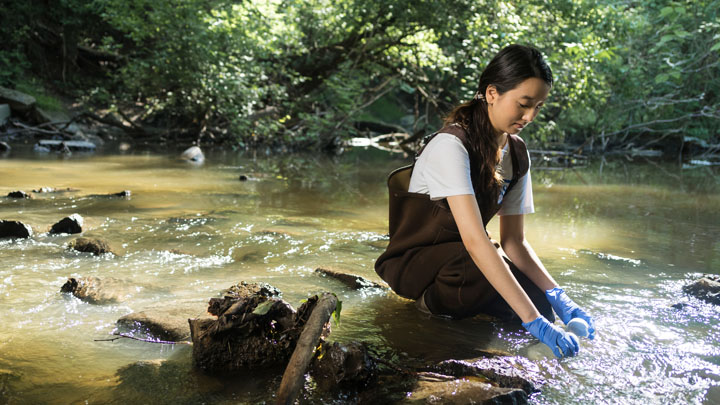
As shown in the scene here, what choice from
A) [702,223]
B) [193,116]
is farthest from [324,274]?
[193,116]

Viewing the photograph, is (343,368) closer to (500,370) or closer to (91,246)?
(500,370)

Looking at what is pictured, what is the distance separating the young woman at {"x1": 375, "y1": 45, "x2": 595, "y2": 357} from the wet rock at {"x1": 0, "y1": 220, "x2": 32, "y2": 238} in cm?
260

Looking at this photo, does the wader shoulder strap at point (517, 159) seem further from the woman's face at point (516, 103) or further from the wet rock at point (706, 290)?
the wet rock at point (706, 290)

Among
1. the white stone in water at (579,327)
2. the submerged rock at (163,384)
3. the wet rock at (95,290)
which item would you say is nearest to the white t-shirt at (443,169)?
the white stone in water at (579,327)

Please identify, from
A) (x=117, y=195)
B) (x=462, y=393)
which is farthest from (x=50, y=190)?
(x=462, y=393)

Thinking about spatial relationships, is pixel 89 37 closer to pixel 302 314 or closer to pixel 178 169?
pixel 178 169

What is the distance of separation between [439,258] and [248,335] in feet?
3.24

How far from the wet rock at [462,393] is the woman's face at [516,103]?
1.09m

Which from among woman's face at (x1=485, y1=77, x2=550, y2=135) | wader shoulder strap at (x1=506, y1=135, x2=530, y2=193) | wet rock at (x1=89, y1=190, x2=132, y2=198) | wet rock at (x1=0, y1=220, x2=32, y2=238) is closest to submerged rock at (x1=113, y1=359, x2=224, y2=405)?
woman's face at (x1=485, y1=77, x2=550, y2=135)

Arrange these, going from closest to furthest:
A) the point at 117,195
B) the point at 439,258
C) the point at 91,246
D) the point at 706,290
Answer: the point at 439,258, the point at 706,290, the point at 91,246, the point at 117,195

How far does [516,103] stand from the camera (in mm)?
2430

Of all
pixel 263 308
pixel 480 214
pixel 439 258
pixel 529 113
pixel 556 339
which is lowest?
pixel 556 339

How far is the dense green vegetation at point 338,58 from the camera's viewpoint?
37.3 ft

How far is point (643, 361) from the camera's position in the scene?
231cm
